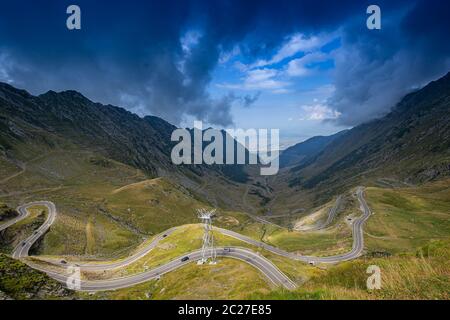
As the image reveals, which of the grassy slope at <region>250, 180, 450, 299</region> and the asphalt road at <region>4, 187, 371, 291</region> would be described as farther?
the asphalt road at <region>4, 187, 371, 291</region>

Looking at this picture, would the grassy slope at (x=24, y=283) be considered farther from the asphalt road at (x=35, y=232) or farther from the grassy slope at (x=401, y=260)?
the asphalt road at (x=35, y=232)

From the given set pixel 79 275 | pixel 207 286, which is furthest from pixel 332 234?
pixel 79 275

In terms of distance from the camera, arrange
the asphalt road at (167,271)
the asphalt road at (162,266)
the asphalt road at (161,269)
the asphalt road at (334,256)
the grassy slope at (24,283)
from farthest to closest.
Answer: the asphalt road at (334,256), the asphalt road at (167,271), the asphalt road at (162,266), the asphalt road at (161,269), the grassy slope at (24,283)

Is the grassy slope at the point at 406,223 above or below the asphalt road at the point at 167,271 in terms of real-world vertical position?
above

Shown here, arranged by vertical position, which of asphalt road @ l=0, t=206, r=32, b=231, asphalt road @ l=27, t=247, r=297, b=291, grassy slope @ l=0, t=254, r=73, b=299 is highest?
asphalt road @ l=0, t=206, r=32, b=231

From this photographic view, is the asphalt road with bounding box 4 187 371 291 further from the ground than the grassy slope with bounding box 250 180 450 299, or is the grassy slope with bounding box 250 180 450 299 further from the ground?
the grassy slope with bounding box 250 180 450 299

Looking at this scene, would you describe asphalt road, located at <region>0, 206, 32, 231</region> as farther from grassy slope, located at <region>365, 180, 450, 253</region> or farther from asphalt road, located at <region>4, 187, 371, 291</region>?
grassy slope, located at <region>365, 180, 450, 253</region>

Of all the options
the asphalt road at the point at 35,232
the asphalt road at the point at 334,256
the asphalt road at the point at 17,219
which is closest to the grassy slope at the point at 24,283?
the asphalt road at the point at 35,232

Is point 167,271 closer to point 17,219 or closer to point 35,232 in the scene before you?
point 35,232

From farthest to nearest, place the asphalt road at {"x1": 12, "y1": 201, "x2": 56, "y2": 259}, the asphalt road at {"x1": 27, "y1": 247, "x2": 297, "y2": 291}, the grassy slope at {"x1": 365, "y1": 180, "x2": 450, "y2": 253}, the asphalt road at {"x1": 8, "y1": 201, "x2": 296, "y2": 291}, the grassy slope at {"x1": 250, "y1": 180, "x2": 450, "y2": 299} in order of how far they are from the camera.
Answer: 1. the grassy slope at {"x1": 365, "y1": 180, "x2": 450, "y2": 253}
2. the asphalt road at {"x1": 12, "y1": 201, "x2": 56, "y2": 259}
3. the asphalt road at {"x1": 27, "y1": 247, "x2": 297, "y2": 291}
4. the asphalt road at {"x1": 8, "y1": 201, "x2": 296, "y2": 291}
5. the grassy slope at {"x1": 250, "y1": 180, "x2": 450, "y2": 299}

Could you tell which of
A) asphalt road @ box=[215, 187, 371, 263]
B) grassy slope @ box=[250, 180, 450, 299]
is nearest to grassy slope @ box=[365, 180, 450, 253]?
grassy slope @ box=[250, 180, 450, 299]

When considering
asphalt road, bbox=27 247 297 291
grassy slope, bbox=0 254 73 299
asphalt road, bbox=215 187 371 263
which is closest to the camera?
grassy slope, bbox=0 254 73 299
